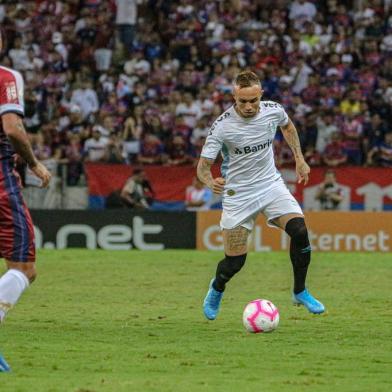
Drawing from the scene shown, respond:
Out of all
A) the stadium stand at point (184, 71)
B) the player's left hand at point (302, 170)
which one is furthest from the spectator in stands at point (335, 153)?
the player's left hand at point (302, 170)

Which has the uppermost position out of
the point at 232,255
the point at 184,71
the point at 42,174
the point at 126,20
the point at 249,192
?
the point at 42,174

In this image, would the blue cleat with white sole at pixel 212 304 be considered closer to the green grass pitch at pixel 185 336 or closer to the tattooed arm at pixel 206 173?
the green grass pitch at pixel 185 336

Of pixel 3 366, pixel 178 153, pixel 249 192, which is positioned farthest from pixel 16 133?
pixel 178 153

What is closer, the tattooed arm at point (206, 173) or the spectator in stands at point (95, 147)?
the tattooed arm at point (206, 173)

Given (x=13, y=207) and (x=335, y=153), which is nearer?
(x=13, y=207)

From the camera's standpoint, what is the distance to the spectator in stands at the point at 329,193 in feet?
75.0

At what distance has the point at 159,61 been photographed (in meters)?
27.4

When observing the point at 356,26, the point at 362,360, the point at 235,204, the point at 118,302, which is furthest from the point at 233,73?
the point at 362,360

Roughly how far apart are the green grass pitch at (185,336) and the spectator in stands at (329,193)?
17.4 feet

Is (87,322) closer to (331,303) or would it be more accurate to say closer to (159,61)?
(331,303)

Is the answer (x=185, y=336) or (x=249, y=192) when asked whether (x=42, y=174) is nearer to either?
(x=185, y=336)

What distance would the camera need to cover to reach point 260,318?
9.99 meters

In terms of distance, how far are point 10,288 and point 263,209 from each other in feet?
12.7

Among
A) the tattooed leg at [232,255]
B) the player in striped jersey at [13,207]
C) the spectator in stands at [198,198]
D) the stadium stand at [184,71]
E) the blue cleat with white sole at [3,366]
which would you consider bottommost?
the spectator in stands at [198,198]
